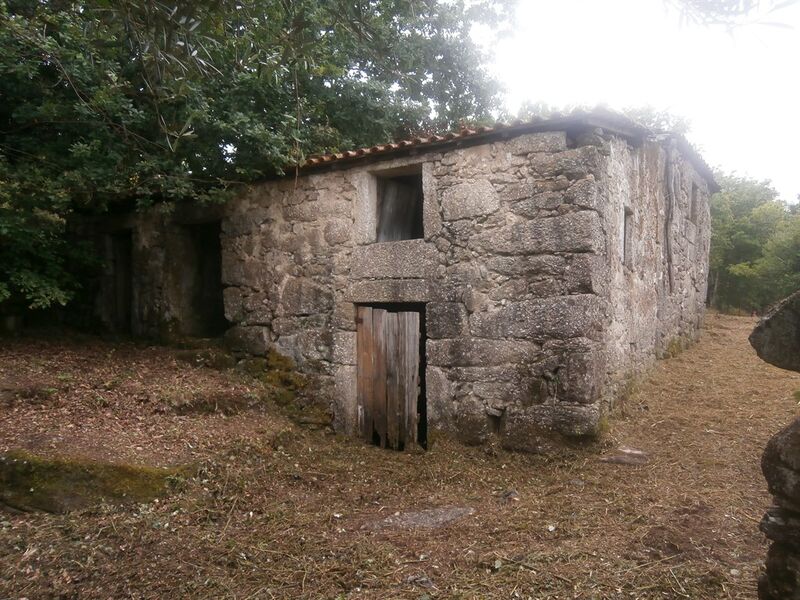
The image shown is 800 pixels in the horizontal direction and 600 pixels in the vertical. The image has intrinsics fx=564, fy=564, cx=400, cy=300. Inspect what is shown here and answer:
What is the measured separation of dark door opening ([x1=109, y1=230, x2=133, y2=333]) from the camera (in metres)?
8.37

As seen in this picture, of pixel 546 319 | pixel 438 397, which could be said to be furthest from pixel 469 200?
pixel 438 397

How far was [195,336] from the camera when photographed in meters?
7.52

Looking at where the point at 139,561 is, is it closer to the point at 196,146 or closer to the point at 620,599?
the point at 620,599

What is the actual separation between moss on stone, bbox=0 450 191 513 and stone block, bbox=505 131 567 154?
404cm

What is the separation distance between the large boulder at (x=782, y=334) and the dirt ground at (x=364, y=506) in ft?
4.60

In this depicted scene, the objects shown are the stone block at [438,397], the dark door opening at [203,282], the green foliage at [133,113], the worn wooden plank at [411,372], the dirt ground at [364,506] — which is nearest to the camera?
the dirt ground at [364,506]

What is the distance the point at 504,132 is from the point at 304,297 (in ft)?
9.19

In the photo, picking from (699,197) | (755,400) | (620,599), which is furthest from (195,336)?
(699,197)

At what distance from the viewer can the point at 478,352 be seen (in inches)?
205

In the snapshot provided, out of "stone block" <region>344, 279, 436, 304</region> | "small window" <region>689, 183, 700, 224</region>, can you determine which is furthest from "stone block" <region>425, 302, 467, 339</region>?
"small window" <region>689, 183, 700, 224</region>

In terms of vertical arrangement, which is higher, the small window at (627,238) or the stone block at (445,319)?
the small window at (627,238)

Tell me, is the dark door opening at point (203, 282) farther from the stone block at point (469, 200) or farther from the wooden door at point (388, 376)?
the stone block at point (469, 200)

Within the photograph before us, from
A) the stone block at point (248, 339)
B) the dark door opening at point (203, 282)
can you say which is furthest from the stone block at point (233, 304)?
the dark door opening at point (203, 282)

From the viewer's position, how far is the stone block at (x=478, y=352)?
5008mm
